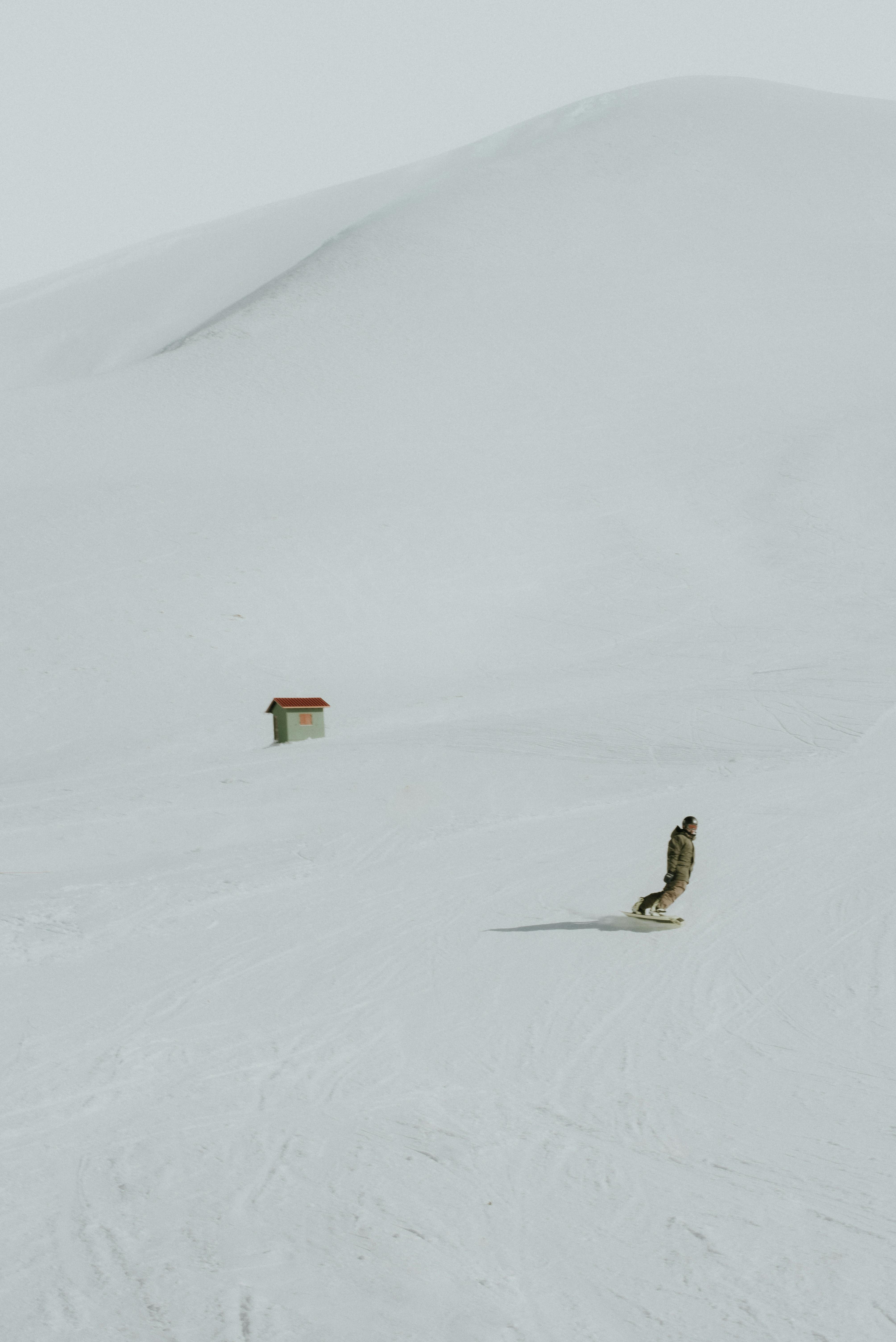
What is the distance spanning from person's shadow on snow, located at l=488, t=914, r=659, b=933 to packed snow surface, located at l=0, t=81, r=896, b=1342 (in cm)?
6

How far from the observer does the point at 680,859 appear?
11602mm

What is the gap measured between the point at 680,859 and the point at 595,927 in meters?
1.03

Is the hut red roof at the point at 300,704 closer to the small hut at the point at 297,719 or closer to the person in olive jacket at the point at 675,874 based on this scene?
the small hut at the point at 297,719

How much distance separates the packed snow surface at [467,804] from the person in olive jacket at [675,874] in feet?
0.93

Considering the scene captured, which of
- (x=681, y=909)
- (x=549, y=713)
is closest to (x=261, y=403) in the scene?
(x=549, y=713)

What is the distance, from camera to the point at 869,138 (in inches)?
2446

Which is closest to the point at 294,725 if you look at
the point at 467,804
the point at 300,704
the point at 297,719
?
the point at 297,719

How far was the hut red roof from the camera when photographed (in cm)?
1980

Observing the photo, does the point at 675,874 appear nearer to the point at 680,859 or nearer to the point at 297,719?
the point at 680,859

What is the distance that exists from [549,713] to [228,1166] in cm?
1451

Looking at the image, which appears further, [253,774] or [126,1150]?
[253,774]

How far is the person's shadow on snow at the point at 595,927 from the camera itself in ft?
37.6

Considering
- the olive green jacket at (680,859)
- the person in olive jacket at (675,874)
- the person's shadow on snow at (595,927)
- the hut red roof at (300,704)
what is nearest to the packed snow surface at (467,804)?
the person's shadow on snow at (595,927)

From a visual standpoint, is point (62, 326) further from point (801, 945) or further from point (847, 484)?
point (801, 945)
